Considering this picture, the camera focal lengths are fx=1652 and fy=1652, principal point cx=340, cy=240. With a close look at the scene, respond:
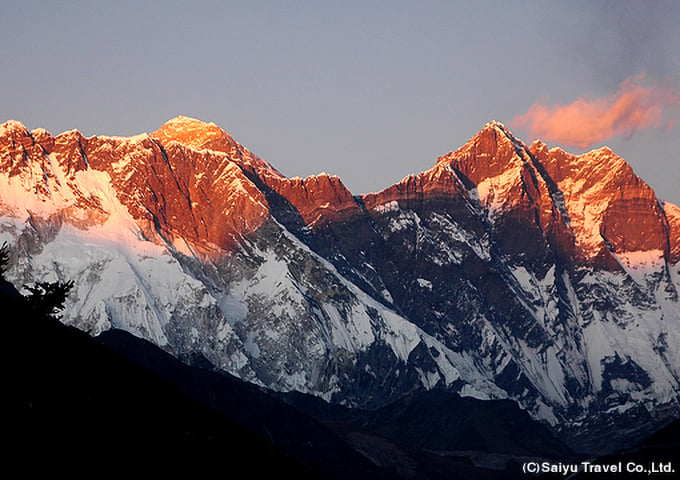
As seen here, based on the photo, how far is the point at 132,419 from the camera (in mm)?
156750

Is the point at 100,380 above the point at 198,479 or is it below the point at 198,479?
above

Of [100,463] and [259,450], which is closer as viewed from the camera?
[100,463]

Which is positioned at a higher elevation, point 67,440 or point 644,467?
point 644,467

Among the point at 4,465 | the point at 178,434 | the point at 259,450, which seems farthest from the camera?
the point at 259,450

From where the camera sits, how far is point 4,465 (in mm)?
118000

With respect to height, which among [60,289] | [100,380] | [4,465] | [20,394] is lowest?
[4,465]

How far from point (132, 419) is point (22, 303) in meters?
28.4

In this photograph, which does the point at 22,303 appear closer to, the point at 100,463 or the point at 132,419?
the point at 132,419

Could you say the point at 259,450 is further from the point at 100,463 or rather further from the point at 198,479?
the point at 100,463

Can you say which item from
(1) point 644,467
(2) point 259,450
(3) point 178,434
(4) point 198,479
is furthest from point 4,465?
(1) point 644,467

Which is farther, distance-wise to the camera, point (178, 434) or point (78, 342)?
point (78, 342)

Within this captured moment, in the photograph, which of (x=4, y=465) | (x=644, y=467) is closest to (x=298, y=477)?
(x=644, y=467)

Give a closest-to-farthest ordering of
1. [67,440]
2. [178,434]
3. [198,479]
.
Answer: [67,440]
[198,479]
[178,434]

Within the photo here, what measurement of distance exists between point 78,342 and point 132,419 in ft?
110
